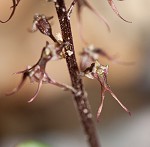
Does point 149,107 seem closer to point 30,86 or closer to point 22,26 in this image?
point 30,86

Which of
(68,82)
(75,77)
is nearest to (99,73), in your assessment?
(75,77)

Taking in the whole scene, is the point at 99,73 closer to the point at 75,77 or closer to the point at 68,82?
the point at 75,77

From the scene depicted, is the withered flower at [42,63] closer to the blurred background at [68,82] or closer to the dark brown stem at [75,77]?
the dark brown stem at [75,77]

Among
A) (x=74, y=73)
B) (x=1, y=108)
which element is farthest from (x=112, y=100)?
(x=74, y=73)

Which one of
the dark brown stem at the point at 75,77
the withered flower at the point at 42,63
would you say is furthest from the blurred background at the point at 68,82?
the withered flower at the point at 42,63

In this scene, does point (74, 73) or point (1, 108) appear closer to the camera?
point (74, 73)
